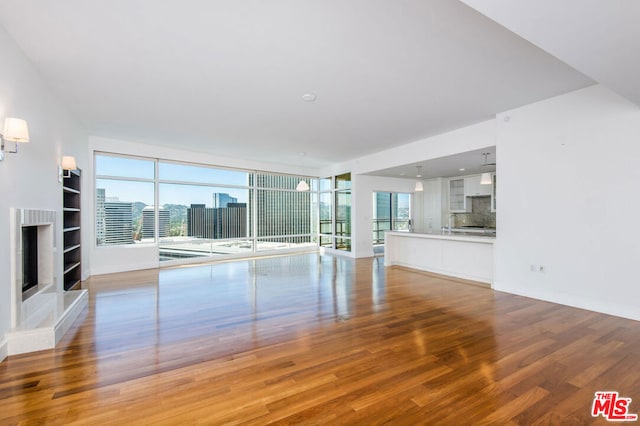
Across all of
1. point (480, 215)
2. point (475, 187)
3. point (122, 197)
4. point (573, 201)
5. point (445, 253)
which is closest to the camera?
point (573, 201)

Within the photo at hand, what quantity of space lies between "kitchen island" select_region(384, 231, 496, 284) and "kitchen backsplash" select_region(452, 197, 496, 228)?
10.8 feet

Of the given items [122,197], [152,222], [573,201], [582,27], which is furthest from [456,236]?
[122,197]

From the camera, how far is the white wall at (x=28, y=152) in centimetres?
270

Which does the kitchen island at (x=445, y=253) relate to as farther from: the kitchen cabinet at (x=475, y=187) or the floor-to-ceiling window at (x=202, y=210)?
the floor-to-ceiling window at (x=202, y=210)

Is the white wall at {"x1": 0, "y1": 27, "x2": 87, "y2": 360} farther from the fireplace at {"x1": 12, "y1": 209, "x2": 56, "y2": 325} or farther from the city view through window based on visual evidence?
the city view through window

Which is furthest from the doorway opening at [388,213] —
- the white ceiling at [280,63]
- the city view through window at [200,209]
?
the white ceiling at [280,63]

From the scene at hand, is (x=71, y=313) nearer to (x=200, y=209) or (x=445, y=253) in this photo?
(x=200, y=209)

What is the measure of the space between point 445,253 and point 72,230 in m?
7.04

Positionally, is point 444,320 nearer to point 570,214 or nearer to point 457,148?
point 570,214

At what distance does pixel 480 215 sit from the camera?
884 centimetres

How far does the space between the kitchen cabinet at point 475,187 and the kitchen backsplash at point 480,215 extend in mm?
337

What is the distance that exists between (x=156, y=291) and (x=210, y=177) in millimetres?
4100

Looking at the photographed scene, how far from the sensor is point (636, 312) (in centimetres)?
346

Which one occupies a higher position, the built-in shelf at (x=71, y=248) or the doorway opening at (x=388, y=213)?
the doorway opening at (x=388, y=213)
